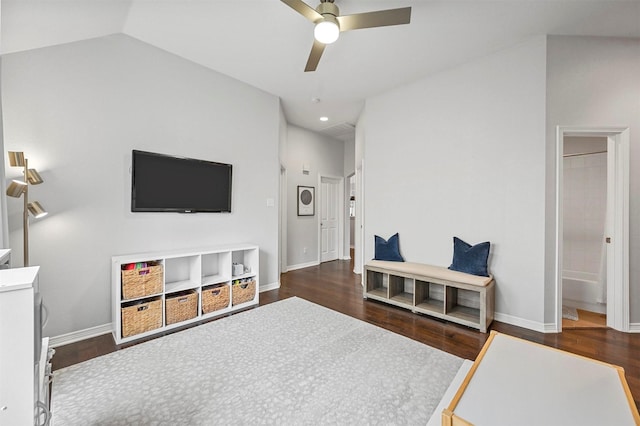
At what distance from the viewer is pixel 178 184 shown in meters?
3.04

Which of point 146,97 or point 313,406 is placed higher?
point 146,97

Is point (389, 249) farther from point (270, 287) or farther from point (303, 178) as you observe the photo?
point (303, 178)

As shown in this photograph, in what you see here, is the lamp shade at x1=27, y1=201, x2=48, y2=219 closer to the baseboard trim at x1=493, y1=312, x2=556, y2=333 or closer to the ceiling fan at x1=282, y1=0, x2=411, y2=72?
the ceiling fan at x1=282, y1=0, x2=411, y2=72

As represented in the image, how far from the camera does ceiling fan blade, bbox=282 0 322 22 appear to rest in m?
1.84

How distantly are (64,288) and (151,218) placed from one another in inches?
36.1

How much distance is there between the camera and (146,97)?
9.32ft

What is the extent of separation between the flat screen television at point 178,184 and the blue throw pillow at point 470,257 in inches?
113

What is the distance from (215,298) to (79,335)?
1193 mm

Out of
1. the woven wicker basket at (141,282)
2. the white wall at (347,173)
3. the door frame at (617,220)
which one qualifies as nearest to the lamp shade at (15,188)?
the woven wicker basket at (141,282)

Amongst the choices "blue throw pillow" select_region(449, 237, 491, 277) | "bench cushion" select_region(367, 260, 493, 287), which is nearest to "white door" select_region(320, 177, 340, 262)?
"bench cushion" select_region(367, 260, 493, 287)

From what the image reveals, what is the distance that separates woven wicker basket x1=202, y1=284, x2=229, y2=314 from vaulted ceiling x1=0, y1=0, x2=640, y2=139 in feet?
8.56

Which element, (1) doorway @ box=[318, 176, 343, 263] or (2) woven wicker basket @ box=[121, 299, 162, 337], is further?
(1) doorway @ box=[318, 176, 343, 263]

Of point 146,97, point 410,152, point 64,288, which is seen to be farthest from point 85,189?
point 410,152

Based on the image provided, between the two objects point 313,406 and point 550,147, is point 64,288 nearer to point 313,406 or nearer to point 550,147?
point 313,406
